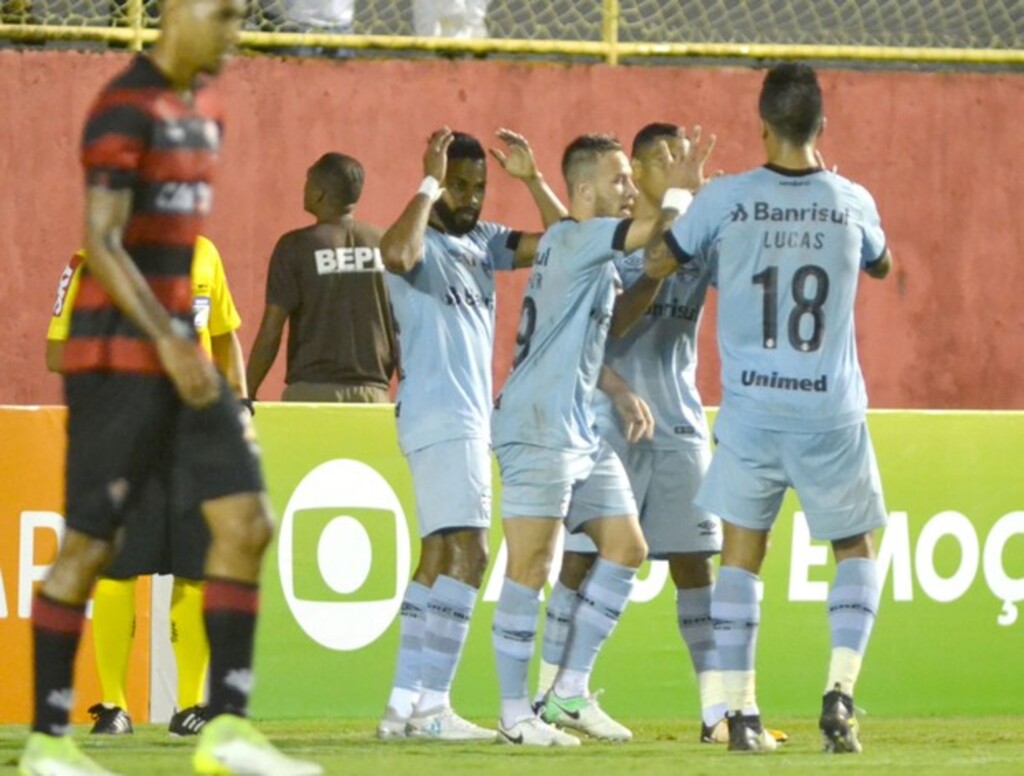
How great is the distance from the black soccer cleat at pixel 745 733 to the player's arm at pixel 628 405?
42.6 inches

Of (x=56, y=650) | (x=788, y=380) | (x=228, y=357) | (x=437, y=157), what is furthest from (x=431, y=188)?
(x=56, y=650)

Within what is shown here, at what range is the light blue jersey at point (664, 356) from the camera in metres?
8.79

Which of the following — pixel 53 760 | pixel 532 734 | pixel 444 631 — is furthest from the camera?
pixel 444 631

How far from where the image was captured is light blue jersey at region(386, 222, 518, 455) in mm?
8594

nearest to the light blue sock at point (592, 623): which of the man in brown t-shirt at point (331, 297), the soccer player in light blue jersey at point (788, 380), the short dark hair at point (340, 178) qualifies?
the soccer player in light blue jersey at point (788, 380)

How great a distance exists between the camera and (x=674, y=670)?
33.2ft

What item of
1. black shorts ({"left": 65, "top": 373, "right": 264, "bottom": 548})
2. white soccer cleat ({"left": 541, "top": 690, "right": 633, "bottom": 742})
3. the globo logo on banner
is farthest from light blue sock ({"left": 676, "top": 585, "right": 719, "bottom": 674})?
black shorts ({"left": 65, "top": 373, "right": 264, "bottom": 548})

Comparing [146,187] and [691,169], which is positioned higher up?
[691,169]

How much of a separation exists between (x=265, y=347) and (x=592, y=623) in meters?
2.05

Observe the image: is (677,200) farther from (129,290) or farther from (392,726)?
(129,290)

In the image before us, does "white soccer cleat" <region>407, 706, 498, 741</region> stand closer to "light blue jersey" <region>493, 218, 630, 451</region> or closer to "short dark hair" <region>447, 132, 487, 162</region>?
"light blue jersey" <region>493, 218, 630, 451</region>

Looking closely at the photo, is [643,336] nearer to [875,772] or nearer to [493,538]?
[493,538]

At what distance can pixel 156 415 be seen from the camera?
6148 mm

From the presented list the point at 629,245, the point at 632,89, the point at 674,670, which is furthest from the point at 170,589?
the point at 632,89
